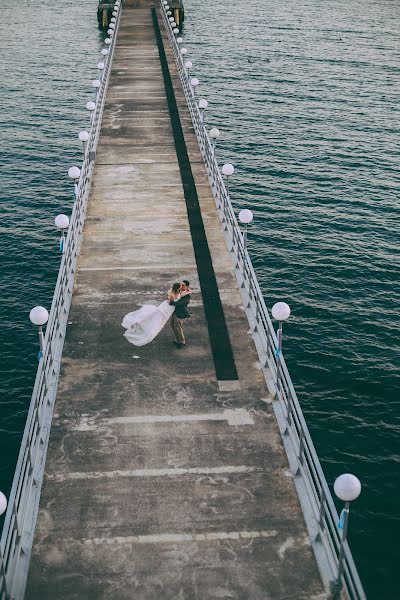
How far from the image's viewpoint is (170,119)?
1694 inches

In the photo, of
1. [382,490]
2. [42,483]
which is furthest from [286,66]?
Answer: [42,483]

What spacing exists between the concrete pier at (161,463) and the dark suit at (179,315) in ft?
1.20

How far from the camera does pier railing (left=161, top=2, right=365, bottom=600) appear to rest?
13.9m

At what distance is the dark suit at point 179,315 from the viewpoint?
20406mm

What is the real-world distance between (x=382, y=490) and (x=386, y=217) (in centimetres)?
2084

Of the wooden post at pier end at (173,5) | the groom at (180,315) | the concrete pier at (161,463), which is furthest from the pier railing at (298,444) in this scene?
the wooden post at pier end at (173,5)

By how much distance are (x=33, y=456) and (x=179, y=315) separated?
218 inches

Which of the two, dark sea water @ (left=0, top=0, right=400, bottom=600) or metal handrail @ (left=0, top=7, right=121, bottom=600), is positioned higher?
metal handrail @ (left=0, top=7, right=121, bottom=600)

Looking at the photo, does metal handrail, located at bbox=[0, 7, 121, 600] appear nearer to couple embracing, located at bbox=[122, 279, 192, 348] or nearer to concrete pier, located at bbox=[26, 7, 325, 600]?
concrete pier, located at bbox=[26, 7, 325, 600]

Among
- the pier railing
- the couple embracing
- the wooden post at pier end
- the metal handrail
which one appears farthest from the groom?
the wooden post at pier end

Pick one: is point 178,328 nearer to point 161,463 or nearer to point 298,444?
point 161,463

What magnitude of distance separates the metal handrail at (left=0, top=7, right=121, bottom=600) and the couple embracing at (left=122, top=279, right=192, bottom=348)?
188cm

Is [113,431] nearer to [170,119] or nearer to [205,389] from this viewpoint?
[205,389]

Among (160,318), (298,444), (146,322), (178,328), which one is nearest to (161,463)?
(298,444)
